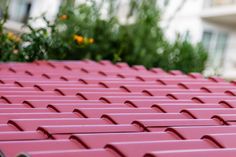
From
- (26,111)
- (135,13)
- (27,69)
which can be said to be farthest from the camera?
(135,13)

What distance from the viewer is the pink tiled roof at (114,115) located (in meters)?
2.54

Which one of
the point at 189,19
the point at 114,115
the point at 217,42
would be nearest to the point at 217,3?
the point at 189,19

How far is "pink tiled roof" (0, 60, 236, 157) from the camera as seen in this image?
8.34ft

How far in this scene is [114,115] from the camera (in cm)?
341

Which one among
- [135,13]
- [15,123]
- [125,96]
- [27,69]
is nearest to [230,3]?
[135,13]

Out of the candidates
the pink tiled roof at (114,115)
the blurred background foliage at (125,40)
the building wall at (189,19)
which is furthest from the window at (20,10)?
the pink tiled roof at (114,115)

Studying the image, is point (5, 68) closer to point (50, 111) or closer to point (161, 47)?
point (50, 111)

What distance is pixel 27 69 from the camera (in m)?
6.46

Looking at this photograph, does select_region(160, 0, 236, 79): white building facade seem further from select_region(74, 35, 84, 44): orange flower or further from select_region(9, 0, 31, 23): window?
select_region(74, 35, 84, 44): orange flower

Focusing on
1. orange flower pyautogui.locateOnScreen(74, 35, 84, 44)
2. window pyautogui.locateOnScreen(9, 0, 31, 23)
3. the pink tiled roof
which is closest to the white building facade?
window pyautogui.locateOnScreen(9, 0, 31, 23)

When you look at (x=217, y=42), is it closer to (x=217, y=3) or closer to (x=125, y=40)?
(x=217, y=3)

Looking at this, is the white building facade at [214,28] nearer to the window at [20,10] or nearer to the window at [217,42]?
the window at [217,42]

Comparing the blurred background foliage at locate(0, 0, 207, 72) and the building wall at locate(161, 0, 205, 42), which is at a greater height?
the building wall at locate(161, 0, 205, 42)

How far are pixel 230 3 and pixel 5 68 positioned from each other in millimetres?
17895
